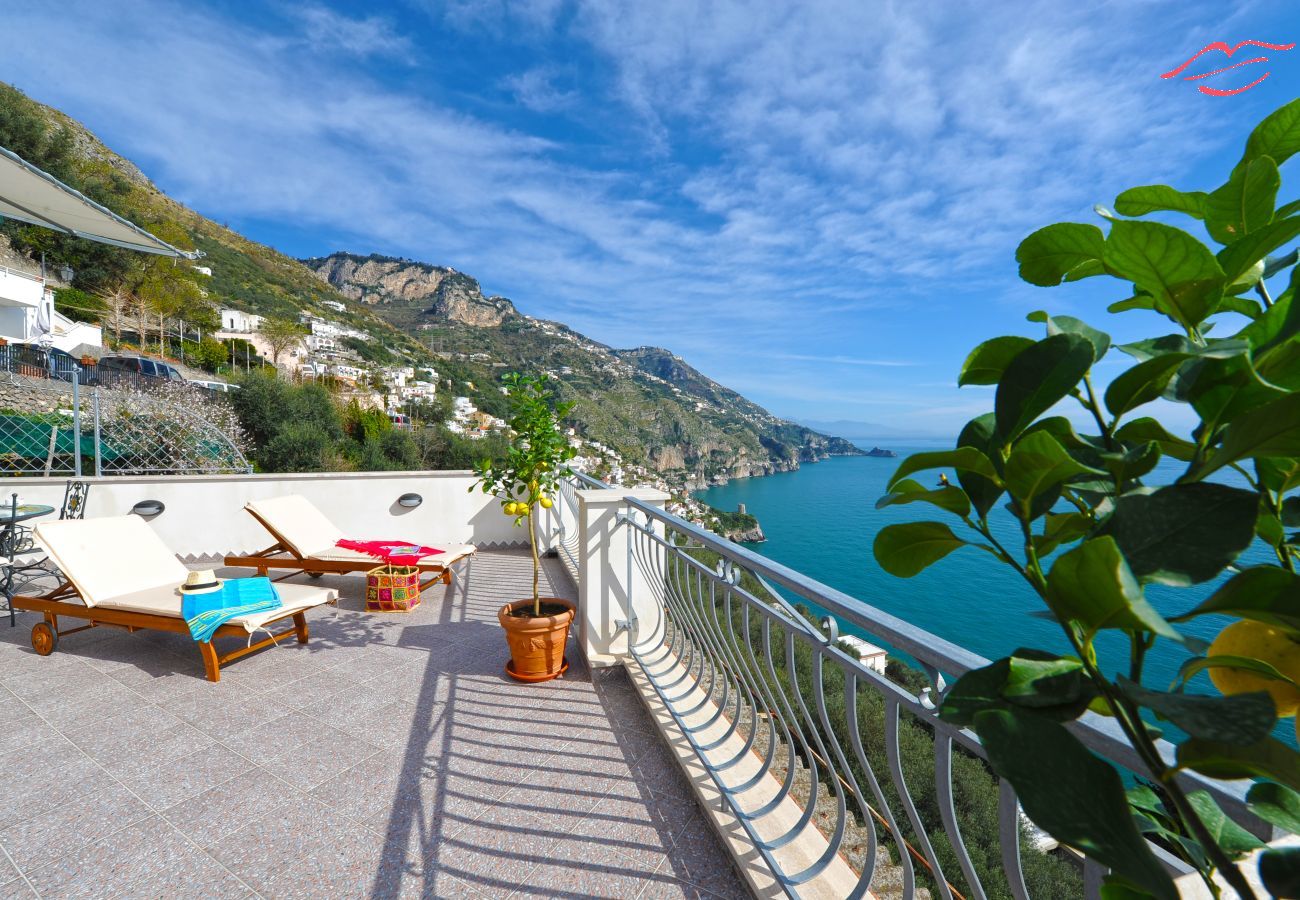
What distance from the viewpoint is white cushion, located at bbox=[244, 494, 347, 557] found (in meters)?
5.03

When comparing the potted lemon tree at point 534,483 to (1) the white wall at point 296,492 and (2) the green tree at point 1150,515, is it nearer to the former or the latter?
(2) the green tree at point 1150,515

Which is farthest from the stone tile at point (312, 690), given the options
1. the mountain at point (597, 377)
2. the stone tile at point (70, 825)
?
the mountain at point (597, 377)

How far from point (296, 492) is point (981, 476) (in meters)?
7.42

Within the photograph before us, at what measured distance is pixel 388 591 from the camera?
15.0ft

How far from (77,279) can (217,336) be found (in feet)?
23.9

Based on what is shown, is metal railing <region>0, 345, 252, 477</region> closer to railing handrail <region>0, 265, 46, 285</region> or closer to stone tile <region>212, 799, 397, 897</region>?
stone tile <region>212, 799, 397, 897</region>

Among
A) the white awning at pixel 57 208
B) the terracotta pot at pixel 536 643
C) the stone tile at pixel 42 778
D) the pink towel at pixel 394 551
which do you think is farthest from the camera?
the pink towel at pixel 394 551

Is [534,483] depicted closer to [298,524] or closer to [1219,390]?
[1219,390]

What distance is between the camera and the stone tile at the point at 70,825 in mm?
1981

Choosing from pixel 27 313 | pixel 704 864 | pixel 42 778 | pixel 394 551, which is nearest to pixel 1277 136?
pixel 704 864

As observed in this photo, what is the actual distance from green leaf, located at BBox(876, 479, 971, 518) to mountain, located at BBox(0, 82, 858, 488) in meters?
26.3

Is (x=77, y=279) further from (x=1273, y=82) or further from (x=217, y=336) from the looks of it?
(x=1273, y=82)

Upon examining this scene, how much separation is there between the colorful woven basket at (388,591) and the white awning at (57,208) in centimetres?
309

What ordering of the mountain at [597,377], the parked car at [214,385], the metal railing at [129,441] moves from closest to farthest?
the metal railing at [129,441], the parked car at [214,385], the mountain at [597,377]
